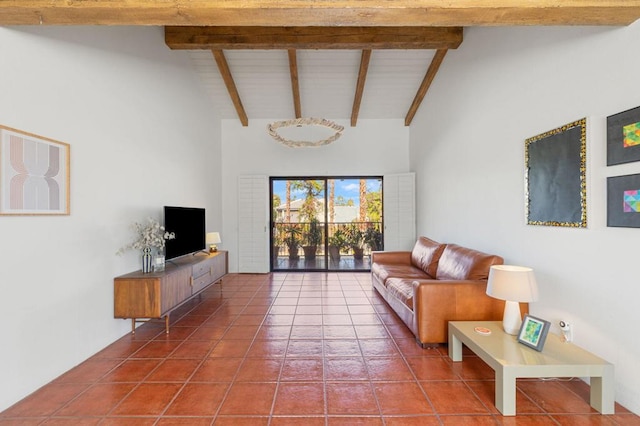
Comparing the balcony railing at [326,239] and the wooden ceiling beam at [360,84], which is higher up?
the wooden ceiling beam at [360,84]

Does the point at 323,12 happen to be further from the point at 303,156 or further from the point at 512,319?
the point at 303,156

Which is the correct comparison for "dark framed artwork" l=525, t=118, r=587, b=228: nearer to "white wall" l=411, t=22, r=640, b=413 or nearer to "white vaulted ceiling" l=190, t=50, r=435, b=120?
"white wall" l=411, t=22, r=640, b=413

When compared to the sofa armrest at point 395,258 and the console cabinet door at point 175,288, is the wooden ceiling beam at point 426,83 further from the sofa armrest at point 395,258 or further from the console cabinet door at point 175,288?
the console cabinet door at point 175,288

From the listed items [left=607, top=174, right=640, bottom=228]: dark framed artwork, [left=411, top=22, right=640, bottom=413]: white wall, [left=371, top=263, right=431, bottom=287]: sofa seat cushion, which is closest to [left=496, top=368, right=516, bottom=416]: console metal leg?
[left=411, top=22, right=640, bottom=413]: white wall

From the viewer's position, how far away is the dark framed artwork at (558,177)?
2.30 meters

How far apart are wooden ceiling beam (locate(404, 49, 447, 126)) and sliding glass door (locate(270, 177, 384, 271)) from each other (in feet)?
4.85

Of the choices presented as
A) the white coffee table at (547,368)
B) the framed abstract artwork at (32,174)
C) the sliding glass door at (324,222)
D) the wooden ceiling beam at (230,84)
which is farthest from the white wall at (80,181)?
the white coffee table at (547,368)

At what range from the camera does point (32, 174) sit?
2.32m

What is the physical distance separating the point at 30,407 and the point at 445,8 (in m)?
3.80

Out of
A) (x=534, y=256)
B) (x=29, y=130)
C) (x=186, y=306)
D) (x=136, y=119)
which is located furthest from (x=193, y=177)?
(x=534, y=256)

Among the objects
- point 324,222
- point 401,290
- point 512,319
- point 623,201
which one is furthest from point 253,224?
point 623,201

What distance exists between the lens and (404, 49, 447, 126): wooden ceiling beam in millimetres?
5012

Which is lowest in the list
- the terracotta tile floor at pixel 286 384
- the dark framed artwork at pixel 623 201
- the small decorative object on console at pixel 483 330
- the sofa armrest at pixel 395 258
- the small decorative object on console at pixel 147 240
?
the terracotta tile floor at pixel 286 384

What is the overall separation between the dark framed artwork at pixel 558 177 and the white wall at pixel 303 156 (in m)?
4.07
